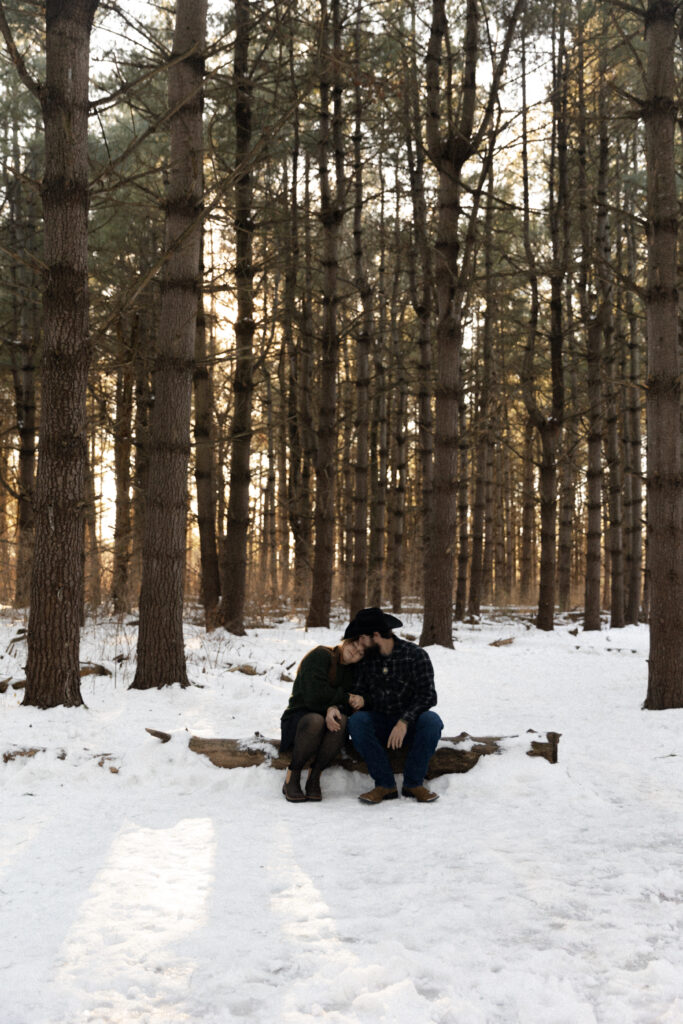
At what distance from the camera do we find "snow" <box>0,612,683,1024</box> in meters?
2.71

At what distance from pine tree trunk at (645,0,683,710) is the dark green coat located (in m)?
3.53

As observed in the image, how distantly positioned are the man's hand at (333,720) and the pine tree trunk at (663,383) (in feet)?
12.4

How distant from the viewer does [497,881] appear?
374 centimetres

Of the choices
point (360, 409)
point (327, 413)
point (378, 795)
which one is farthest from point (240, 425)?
point (378, 795)

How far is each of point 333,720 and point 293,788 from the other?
1.67 feet

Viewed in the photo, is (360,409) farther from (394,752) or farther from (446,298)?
(394,752)

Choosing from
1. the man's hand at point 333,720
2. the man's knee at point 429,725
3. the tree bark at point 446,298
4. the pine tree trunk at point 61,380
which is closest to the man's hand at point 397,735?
the man's knee at point 429,725

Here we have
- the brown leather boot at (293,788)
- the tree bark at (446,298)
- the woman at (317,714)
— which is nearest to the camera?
the brown leather boot at (293,788)

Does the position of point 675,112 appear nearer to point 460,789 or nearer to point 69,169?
point 69,169

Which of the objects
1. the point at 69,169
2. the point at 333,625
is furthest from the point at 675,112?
the point at 333,625

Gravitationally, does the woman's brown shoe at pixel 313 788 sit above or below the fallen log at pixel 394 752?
below

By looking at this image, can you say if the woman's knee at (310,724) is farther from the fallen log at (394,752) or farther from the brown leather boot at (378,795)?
the brown leather boot at (378,795)

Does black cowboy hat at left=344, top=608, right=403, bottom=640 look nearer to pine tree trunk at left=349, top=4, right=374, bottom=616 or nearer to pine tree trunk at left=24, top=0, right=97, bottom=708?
pine tree trunk at left=24, top=0, right=97, bottom=708

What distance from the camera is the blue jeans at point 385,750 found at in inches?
207
